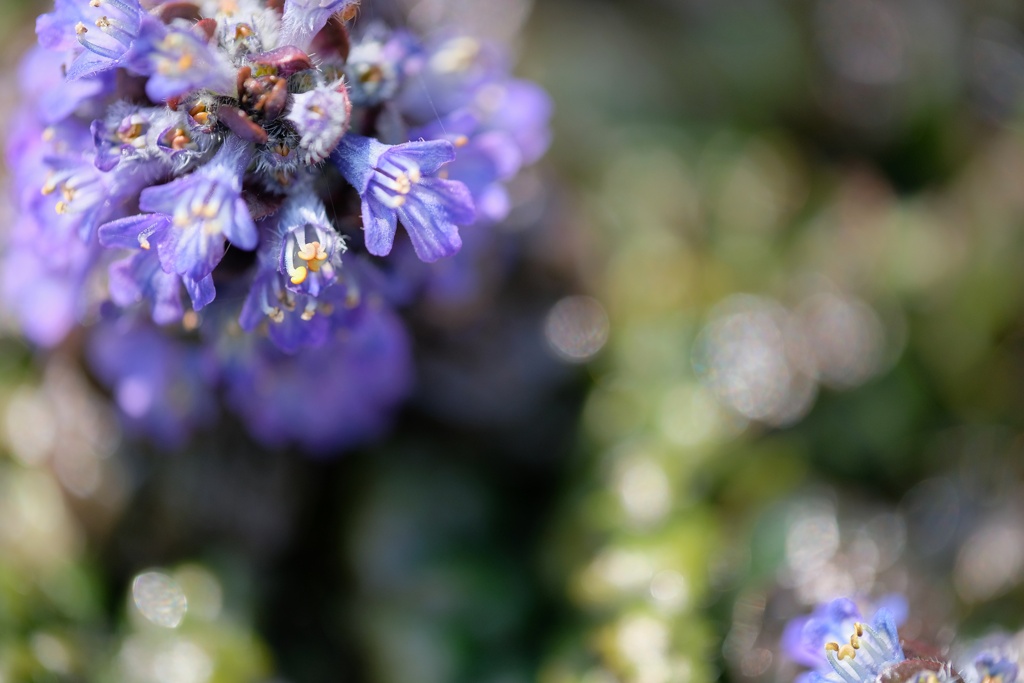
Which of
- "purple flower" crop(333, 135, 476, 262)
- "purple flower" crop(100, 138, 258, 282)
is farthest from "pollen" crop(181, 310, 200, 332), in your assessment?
"purple flower" crop(333, 135, 476, 262)

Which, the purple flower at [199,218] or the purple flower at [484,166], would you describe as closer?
the purple flower at [199,218]

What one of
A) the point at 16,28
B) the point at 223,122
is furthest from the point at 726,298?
the point at 16,28

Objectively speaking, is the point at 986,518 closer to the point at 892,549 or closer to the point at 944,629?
the point at 892,549

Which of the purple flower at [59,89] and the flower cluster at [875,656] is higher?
the purple flower at [59,89]

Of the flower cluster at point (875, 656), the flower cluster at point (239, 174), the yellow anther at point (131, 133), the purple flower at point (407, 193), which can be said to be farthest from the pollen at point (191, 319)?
the flower cluster at point (875, 656)

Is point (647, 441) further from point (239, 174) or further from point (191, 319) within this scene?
point (239, 174)

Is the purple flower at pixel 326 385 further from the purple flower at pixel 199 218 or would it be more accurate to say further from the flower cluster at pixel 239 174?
the purple flower at pixel 199 218

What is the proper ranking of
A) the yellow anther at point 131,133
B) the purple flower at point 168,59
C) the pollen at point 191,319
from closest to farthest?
1. the purple flower at point 168,59
2. the yellow anther at point 131,133
3. the pollen at point 191,319

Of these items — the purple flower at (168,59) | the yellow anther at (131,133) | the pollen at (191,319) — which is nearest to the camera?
the purple flower at (168,59)
